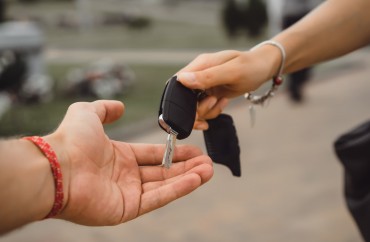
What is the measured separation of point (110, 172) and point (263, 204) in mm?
2486

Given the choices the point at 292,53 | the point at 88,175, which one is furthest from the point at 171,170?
the point at 292,53

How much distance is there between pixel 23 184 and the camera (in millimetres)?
1381

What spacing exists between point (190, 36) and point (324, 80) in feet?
20.6

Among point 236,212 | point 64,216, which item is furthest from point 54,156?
point 236,212

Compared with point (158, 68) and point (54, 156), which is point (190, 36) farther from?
point (54, 156)

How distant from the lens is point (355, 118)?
6.14 meters

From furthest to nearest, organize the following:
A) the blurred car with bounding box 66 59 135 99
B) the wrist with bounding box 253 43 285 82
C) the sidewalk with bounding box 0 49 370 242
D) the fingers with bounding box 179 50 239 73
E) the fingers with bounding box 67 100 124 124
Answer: the blurred car with bounding box 66 59 135 99 → the sidewalk with bounding box 0 49 370 242 → the wrist with bounding box 253 43 285 82 → the fingers with bounding box 179 50 239 73 → the fingers with bounding box 67 100 124 124

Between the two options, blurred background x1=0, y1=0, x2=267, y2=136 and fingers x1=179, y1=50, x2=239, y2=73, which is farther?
blurred background x1=0, y1=0, x2=267, y2=136

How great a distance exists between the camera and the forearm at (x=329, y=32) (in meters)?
2.02

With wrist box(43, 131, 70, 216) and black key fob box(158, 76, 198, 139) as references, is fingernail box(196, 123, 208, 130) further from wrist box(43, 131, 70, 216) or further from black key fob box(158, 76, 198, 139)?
wrist box(43, 131, 70, 216)

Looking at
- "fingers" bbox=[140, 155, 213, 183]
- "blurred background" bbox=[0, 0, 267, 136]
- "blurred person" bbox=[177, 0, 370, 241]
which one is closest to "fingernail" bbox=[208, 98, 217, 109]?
"blurred person" bbox=[177, 0, 370, 241]

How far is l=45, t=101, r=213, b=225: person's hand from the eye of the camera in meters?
1.57

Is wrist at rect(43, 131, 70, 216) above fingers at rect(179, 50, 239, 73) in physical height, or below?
below

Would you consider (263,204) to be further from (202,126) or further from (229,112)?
(229,112)
